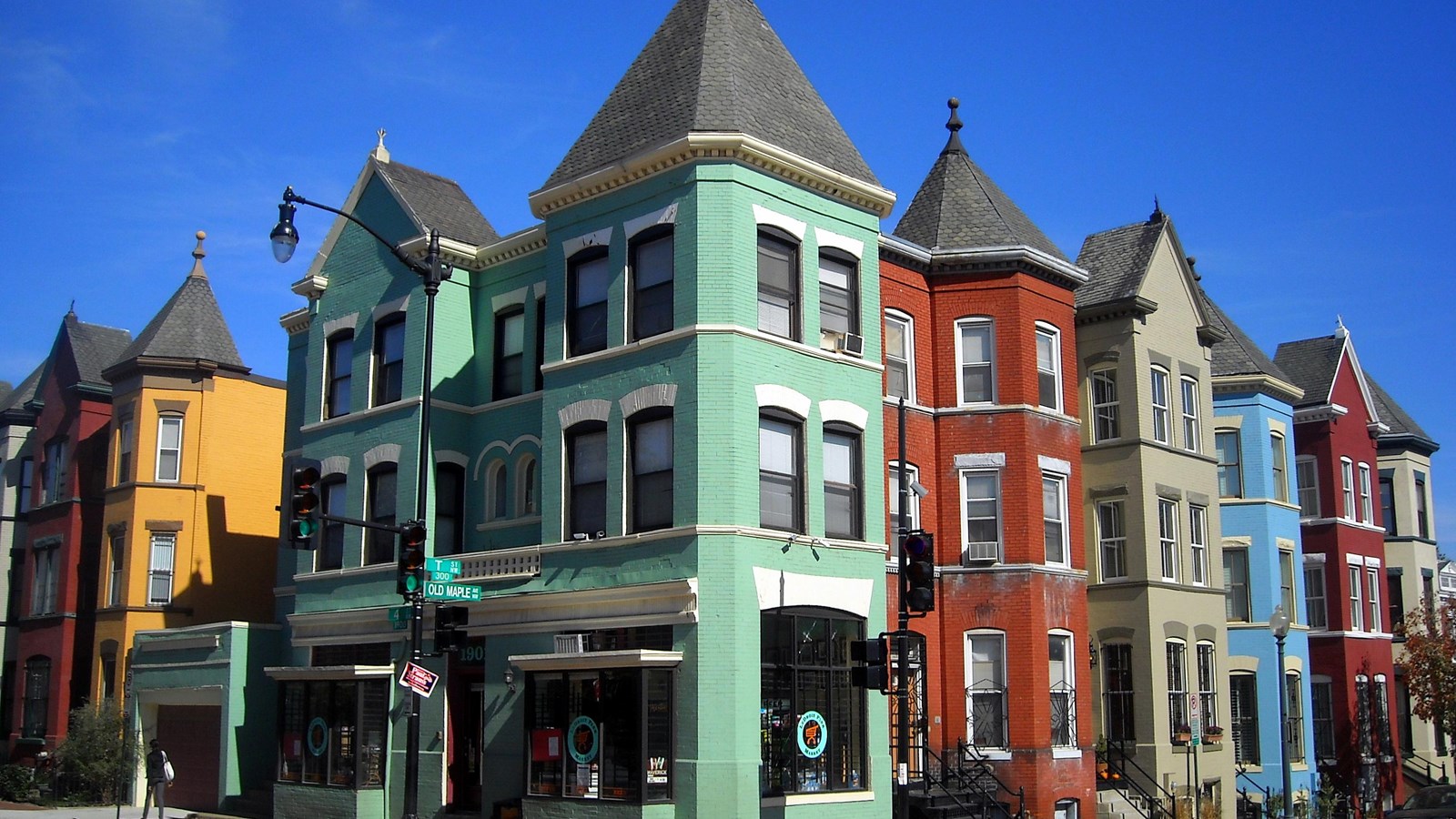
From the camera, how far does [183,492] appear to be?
38.9m

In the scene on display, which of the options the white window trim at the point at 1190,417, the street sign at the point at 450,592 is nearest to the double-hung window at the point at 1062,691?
the white window trim at the point at 1190,417

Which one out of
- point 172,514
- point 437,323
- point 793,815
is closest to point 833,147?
point 437,323

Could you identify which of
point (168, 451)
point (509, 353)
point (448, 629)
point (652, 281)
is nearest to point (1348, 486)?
point (509, 353)

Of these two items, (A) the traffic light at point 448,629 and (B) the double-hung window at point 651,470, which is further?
(B) the double-hung window at point 651,470

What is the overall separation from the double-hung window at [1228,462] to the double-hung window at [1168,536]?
19.7 feet

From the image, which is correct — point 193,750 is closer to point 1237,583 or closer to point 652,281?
point 652,281

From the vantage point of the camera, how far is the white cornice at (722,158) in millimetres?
23766

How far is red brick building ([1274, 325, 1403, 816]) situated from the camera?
40.7 meters

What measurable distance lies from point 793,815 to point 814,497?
5298 mm

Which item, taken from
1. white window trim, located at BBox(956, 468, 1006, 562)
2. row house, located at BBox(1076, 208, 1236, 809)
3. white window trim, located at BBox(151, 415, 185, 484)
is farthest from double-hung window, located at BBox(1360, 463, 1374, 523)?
white window trim, located at BBox(151, 415, 185, 484)

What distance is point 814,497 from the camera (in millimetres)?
24141

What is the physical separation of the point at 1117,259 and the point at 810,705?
51.0ft

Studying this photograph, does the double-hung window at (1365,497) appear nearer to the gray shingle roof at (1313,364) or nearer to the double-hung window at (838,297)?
the gray shingle roof at (1313,364)

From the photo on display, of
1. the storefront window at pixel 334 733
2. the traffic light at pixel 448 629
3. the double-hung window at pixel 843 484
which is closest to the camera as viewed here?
the traffic light at pixel 448 629
